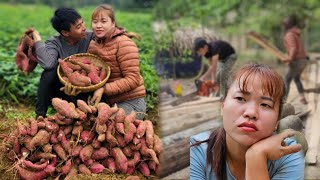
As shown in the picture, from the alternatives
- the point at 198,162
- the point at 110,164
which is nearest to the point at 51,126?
the point at 110,164

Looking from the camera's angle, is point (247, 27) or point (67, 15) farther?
point (247, 27)

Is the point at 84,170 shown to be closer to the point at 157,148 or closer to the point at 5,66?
the point at 157,148

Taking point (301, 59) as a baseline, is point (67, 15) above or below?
above

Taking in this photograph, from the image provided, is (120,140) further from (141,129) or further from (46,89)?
(46,89)

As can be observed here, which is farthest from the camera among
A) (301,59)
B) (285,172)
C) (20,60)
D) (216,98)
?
(301,59)

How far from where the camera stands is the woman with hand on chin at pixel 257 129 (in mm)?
2260

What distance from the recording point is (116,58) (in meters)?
3.52

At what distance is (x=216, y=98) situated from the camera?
4.33 m

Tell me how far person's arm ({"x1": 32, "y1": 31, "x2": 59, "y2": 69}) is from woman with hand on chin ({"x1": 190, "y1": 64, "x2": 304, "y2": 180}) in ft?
5.13

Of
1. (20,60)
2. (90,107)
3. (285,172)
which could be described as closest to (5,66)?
(20,60)

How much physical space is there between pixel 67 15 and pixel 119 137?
2.95 feet

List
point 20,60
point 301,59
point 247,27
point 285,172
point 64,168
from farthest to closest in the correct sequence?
point 247,27, point 301,59, point 20,60, point 64,168, point 285,172

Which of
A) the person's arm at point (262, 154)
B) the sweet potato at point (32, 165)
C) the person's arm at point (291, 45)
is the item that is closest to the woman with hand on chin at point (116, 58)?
the sweet potato at point (32, 165)

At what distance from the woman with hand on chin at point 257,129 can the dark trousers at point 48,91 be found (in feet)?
4.85
